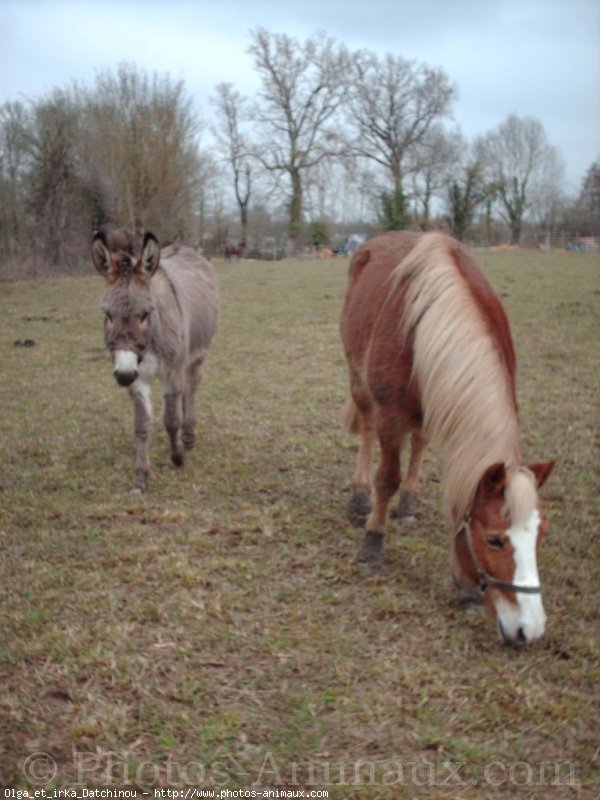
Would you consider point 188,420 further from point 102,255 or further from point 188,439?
point 102,255

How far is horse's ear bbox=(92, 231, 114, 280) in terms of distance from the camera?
4.68m

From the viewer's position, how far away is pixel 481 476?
114 inches

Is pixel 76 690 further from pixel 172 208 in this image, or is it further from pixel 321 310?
pixel 172 208

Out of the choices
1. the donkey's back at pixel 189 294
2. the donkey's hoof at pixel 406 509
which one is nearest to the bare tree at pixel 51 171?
the donkey's back at pixel 189 294

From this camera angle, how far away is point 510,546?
9.12 feet

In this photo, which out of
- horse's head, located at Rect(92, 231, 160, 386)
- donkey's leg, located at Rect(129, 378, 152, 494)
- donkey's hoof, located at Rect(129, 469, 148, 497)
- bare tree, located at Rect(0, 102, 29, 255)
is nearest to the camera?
horse's head, located at Rect(92, 231, 160, 386)

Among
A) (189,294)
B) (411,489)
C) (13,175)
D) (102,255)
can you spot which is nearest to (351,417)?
(411,489)

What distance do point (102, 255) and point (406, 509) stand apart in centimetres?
267

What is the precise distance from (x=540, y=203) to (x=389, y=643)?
6225cm

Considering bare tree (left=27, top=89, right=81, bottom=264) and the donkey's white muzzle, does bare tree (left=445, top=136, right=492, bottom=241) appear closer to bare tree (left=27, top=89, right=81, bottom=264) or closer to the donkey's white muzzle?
bare tree (left=27, top=89, right=81, bottom=264)

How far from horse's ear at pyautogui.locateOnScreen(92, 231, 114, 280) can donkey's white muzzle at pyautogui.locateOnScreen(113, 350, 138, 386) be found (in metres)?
0.65

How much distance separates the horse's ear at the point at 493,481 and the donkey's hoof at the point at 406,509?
1.66 m

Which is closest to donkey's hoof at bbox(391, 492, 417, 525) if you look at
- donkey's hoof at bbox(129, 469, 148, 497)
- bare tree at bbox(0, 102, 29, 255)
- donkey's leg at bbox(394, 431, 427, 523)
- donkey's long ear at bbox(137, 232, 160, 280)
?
donkey's leg at bbox(394, 431, 427, 523)

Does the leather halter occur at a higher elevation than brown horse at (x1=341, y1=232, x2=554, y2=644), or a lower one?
lower
